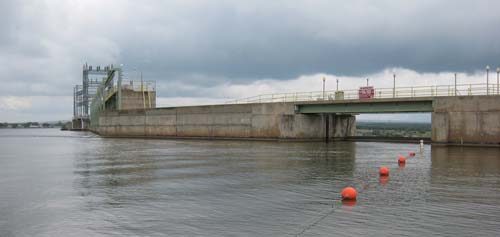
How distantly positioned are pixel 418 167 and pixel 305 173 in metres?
6.97

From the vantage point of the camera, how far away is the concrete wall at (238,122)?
196ft

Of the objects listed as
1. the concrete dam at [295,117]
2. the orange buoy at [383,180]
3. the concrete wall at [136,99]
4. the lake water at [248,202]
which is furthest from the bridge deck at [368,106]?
the concrete wall at [136,99]

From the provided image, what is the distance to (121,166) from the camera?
2834 cm

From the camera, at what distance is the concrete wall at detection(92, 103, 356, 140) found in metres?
59.9

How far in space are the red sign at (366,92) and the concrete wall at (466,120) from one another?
8046mm

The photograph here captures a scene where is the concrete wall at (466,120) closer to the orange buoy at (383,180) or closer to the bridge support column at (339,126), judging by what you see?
the bridge support column at (339,126)

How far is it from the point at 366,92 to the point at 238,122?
1691 cm

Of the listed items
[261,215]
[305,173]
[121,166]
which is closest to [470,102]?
[305,173]

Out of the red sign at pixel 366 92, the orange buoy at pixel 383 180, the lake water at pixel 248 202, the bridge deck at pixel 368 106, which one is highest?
the red sign at pixel 366 92

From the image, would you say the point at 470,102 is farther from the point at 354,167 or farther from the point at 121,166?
the point at 121,166

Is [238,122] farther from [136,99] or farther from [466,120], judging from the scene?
[136,99]

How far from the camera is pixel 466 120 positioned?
4572cm

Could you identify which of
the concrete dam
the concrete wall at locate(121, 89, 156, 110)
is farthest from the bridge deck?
the concrete wall at locate(121, 89, 156, 110)

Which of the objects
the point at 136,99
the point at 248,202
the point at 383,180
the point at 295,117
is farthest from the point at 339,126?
the point at 248,202
